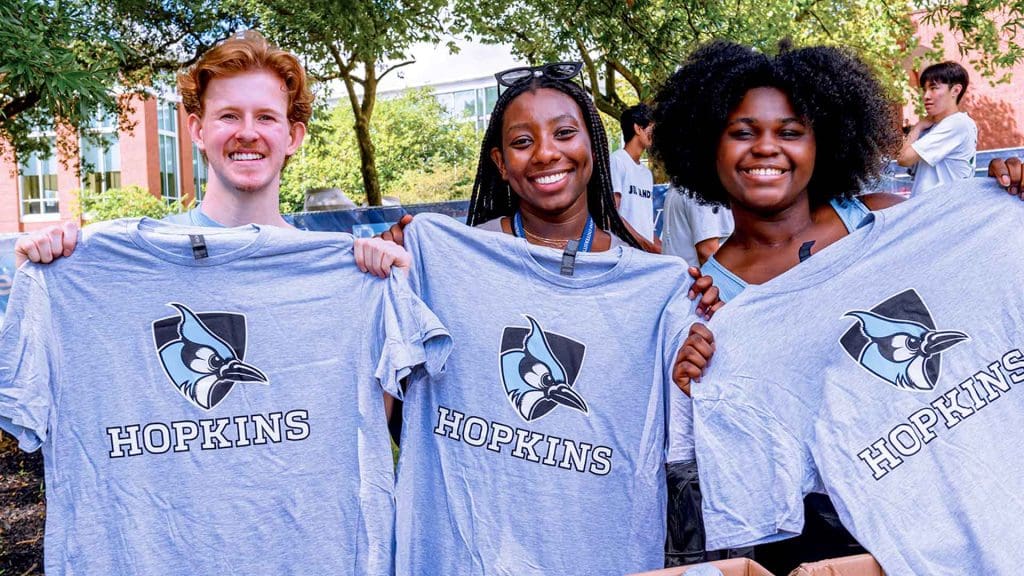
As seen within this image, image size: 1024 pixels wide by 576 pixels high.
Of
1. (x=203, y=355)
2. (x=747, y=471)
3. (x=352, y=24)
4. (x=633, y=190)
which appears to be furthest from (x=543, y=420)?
(x=352, y=24)

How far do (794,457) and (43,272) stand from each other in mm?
2197

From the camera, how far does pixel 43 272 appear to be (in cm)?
242

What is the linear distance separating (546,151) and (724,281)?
2.36 feet

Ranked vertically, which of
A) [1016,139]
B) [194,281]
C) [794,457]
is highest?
[1016,139]

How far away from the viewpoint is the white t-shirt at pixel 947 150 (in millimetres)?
5793

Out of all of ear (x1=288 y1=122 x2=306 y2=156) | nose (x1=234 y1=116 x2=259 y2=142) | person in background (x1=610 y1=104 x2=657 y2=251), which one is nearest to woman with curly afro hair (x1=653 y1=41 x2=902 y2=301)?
ear (x1=288 y1=122 x2=306 y2=156)

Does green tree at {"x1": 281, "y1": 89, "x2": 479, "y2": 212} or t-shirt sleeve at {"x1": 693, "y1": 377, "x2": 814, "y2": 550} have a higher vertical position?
green tree at {"x1": 281, "y1": 89, "x2": 479, "y2": 212}

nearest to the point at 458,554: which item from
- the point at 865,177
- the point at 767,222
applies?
the point at 767,222

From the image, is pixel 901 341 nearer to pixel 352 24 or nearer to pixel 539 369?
pixel 539 369

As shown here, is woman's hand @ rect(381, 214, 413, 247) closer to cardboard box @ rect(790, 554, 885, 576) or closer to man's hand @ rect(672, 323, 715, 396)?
man's hand @ rect(672, 323, 715, 396)

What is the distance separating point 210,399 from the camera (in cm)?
244

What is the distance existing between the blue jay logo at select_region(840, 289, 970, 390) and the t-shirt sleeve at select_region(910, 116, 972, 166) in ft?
12.8

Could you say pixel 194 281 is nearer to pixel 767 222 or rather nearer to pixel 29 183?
pixel 767 222

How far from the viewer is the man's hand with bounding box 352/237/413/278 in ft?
8.25
